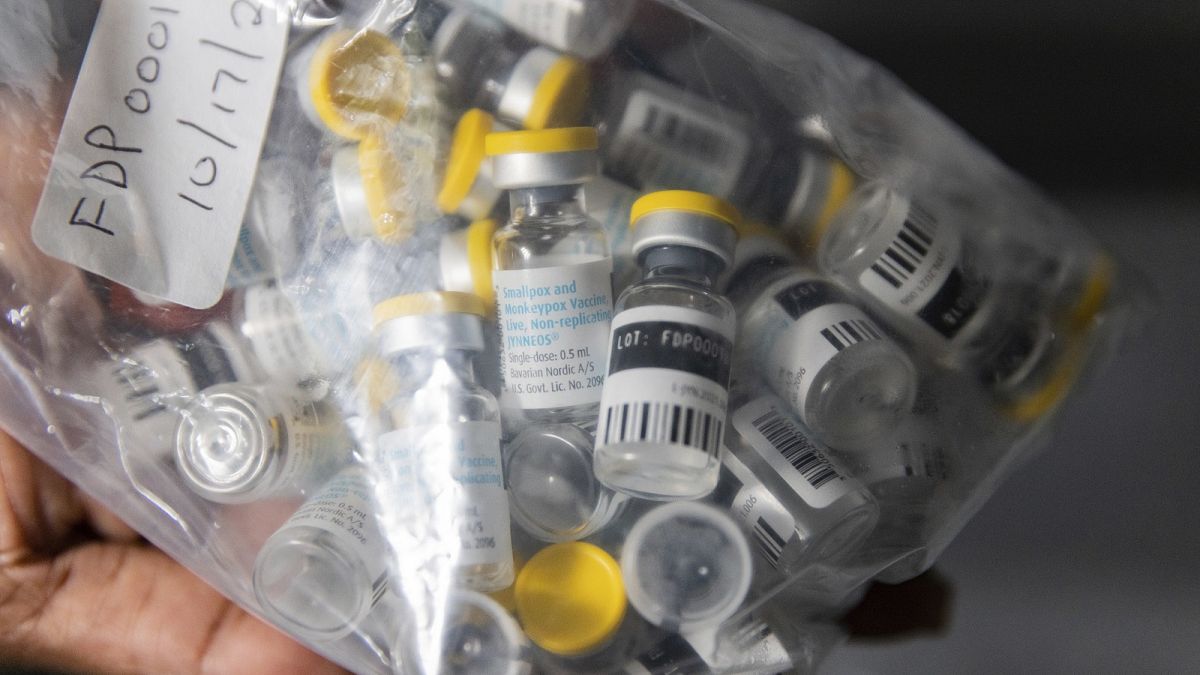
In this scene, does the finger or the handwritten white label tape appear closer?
the handwritten white label tape

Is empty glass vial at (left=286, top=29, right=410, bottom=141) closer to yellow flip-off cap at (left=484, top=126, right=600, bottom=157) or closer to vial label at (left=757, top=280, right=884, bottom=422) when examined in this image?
yellow flip-off cap at (left=484, top=126, right=600, bottom=157)

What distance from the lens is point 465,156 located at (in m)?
0.79

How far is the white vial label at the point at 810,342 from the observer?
2.44ft

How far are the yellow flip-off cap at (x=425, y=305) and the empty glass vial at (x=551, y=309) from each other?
3 cm

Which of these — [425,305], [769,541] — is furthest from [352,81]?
[769,541]

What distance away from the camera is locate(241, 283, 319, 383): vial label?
0.83 m

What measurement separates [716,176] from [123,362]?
571 millimetres

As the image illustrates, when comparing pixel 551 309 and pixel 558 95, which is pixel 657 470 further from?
pixel 558 95

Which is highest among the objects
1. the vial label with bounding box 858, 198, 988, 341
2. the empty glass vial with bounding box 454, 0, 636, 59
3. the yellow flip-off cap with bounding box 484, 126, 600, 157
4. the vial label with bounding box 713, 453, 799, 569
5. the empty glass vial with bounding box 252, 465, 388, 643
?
the empty glass vial with bounding box 454, 0, 636, 59

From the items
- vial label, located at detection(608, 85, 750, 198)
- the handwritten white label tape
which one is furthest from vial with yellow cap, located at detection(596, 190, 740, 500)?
the handwritten white label tape

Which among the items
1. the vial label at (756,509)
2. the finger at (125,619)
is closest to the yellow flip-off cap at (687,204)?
the vial label at (756,509)

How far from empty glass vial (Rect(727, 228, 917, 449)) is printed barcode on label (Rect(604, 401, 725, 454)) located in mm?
128

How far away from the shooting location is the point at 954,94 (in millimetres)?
1085

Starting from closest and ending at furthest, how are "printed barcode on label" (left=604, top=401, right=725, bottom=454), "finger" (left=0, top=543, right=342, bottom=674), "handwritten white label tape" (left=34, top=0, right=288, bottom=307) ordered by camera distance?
"printed barcode on label" (left=604, top=401, right=725, bottom=454)
"handwritten white label tape" (left=34, top=0, right=288, bottom=307)
"finger" (left=0, top=543, right=342, bottom=674)
